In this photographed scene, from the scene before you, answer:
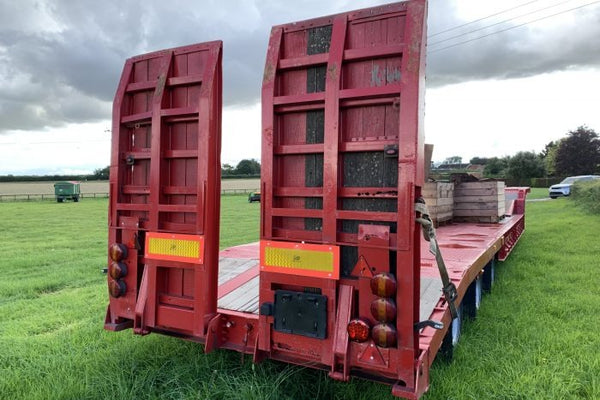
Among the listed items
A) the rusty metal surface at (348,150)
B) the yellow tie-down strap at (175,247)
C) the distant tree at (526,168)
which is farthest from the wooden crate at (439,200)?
the distant tree at (526,168)

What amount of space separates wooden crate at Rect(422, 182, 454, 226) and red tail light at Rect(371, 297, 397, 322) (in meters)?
4.81

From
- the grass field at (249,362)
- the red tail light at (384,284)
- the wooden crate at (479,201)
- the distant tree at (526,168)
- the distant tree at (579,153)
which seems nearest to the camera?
the red tail light at (384,284)

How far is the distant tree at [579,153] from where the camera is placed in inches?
2021

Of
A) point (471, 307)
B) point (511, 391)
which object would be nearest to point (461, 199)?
point (471, 307)

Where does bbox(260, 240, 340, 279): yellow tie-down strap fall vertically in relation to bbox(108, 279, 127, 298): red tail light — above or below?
above

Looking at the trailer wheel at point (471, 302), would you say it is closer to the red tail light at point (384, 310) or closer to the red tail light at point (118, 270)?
the red tail light at point (384, 310)

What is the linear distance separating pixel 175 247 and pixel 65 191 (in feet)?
138

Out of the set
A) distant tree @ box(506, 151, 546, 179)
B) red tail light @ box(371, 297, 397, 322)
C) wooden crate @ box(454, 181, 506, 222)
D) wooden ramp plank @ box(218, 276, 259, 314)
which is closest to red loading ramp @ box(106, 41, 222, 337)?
wooden ramp plank @ box(218, 276, 259, 314)

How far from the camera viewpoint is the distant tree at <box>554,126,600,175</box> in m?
51.3

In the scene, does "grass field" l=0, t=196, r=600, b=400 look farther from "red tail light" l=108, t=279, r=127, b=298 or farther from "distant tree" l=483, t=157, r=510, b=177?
"distant tree" l=483, t=157, r=510, b=177

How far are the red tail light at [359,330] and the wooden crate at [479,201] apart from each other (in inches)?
256

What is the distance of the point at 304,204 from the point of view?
2.69m

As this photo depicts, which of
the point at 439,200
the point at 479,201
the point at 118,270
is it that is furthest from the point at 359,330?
the point at 479,201

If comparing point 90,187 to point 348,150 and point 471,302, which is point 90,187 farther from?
point 348,150
